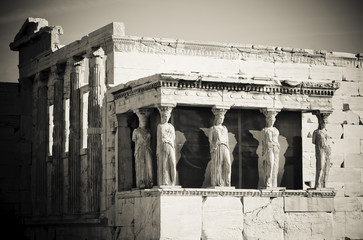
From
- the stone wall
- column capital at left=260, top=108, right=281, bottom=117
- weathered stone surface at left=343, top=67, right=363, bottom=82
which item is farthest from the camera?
the stone wall

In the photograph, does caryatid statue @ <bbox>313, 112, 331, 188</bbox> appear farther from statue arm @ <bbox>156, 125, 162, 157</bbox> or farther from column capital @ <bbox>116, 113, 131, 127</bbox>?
column capital @ <bbox>116, 113, 131, 127</bbox>

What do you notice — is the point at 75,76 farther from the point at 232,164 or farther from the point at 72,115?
the point at 232,164

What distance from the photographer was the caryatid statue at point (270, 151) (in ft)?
74.6

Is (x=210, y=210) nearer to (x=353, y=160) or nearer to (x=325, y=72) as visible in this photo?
(x=353, y=160)

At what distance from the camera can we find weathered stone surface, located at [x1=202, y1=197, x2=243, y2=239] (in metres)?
21.8

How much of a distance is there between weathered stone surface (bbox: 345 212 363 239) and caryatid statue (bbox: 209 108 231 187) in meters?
4.21

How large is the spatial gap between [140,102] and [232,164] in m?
2.44

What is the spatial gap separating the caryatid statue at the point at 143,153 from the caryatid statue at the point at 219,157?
134 centimetres

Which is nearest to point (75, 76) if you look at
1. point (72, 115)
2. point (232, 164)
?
point (72, 115)

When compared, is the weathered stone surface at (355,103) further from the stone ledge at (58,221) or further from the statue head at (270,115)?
the stone ledge at (58,221)

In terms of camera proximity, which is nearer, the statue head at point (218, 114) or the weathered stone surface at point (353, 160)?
the statue head at point (218, 114)

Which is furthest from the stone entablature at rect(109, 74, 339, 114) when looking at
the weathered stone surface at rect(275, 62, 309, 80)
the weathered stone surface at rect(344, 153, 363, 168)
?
the weathered stone surface at rect(344, 153, 363, 168)

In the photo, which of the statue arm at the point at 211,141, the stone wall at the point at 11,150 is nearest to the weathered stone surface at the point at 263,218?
the statue arm at the point at 211,141

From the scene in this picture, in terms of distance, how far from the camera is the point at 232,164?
2295cm
